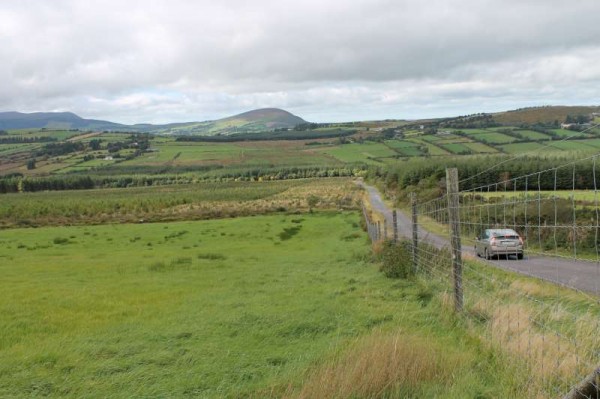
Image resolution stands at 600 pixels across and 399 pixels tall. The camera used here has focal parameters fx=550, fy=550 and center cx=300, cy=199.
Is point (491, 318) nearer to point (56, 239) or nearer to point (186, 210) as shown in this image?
point (56, 239)

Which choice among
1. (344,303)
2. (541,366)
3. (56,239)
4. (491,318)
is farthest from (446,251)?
(56,239)

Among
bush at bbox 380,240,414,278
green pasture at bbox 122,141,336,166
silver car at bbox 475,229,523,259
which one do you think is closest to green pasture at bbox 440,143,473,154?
green pasture at bbox 122,141,336,166

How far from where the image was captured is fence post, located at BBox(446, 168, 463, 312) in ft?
28.5

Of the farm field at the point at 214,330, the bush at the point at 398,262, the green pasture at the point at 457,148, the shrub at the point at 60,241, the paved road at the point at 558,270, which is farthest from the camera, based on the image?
the green pasture at the point at 457,148

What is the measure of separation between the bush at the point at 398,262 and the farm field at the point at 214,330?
0.66 meters

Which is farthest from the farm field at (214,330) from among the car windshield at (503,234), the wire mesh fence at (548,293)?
the car windshield at (503,234)

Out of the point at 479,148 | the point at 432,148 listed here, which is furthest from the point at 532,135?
the point at 432,148

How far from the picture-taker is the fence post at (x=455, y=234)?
867cm

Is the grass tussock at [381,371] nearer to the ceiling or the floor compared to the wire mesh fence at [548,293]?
nearer to the floor

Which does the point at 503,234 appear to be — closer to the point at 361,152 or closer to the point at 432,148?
the point at 432,148

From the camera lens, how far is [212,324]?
32.9ft

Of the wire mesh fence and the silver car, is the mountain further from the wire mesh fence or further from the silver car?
the wire mesh fence

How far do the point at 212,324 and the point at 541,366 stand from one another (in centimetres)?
605

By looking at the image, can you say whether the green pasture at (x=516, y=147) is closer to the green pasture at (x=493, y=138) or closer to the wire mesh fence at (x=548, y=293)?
the green pasture at (x=493, y=138)
